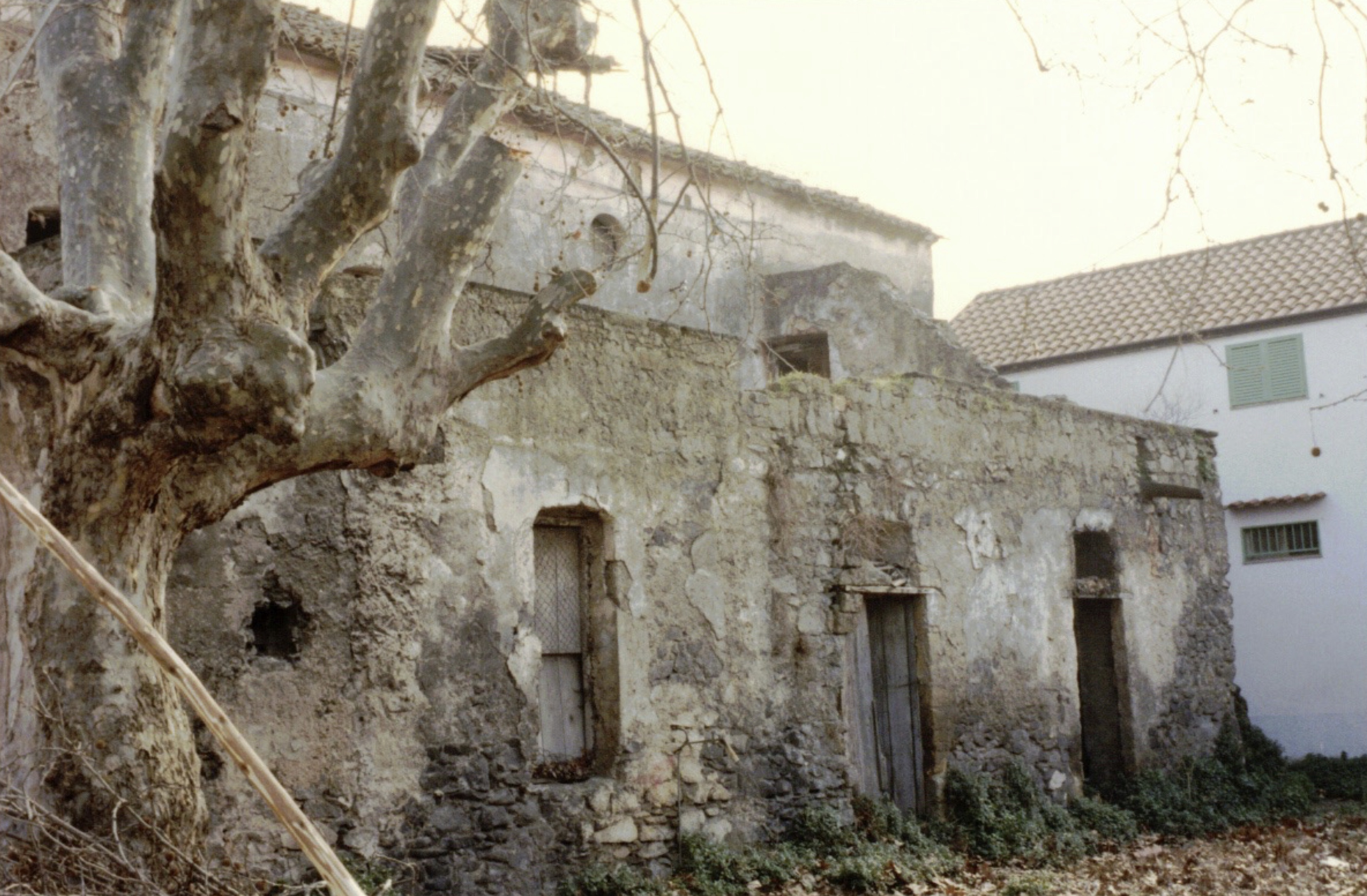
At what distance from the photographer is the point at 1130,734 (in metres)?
12.5

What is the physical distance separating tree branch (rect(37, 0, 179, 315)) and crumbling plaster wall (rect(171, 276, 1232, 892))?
1.48 metres

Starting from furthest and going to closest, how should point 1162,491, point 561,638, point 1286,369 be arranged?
point 1286,369 < point 1162,491 < point 561,638

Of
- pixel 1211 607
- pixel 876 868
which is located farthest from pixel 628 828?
pixel 1211 607

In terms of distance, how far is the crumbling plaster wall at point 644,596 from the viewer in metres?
6.72

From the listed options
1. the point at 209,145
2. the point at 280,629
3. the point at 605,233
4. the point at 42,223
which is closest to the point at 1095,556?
the point at 605,233

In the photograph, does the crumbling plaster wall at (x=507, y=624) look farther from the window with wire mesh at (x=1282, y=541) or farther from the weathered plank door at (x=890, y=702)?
the window with wire mesh at (x=1282, y=541)

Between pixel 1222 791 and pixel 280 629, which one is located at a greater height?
pixel 280 629

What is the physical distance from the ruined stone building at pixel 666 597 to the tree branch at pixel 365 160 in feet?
3.70

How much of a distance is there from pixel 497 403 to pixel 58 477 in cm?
328

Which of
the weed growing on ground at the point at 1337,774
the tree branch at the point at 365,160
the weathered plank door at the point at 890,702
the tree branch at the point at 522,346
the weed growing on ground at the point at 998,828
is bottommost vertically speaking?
the weed growing on ground at the point at 1337,774

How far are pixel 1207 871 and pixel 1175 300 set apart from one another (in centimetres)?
1094

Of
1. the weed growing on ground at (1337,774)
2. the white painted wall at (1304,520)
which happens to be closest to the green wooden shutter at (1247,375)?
the white painted wall at (1304,520)

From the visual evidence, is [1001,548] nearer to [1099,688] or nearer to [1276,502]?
[1099,688]

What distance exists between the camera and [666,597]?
8.48m
